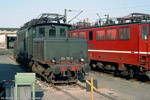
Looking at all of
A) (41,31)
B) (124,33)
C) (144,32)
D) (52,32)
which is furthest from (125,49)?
(41,31)

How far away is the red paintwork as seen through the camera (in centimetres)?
1438

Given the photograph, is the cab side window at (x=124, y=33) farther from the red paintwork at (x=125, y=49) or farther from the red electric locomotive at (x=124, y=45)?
the red paintwork at (x=125, y=49)

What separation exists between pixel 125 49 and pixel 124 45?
10.7 inches

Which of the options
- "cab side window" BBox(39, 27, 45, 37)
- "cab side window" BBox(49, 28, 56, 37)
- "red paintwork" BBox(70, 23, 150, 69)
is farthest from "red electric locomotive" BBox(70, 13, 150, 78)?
"cab side window" BBox(39, 27, 45, 37)

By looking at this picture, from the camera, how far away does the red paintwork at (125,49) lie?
14.4m

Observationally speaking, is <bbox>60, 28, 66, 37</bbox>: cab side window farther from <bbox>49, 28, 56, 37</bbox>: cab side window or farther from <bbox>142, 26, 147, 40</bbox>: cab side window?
<bbox>142, 26, 147, 40</bbox>: cab side window

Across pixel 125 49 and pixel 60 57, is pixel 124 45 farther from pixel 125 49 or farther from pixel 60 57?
pixel 60 57

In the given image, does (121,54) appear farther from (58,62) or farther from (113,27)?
(58,62)

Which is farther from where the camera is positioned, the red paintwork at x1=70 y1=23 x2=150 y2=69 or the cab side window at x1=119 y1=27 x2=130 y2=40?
the cab side window at x1=119 y1=27 x2=130 y2=40

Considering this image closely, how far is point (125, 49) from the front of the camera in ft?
51.1

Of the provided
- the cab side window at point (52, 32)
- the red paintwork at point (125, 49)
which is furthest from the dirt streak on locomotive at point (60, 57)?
the red paintwork at point (125, 49)

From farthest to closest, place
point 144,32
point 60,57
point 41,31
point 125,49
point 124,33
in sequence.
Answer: point 124,33, point 125,49, point 144,32, point 41,31, point 60,57

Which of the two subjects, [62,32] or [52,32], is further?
[62,32]

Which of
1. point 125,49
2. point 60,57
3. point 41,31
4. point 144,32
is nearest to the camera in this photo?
point 60,57
